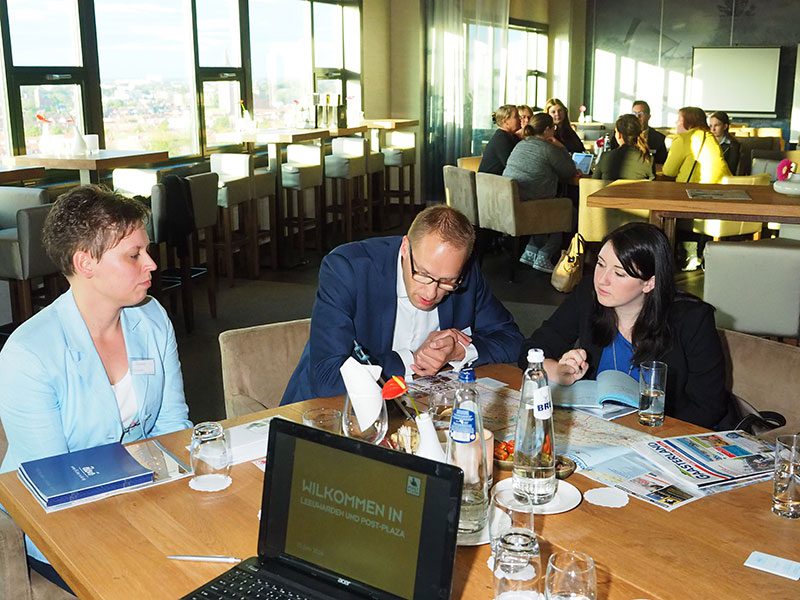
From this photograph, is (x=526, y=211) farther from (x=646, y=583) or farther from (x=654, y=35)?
(x=654, y=35)

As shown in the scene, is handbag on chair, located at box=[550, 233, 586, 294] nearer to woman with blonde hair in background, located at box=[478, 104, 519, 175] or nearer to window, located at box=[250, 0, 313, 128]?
woman with blonde hair in background, located at box=[478, 104, 519, 175]

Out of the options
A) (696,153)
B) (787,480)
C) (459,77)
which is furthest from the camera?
(459,77)

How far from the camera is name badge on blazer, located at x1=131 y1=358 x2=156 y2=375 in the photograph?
204 cm

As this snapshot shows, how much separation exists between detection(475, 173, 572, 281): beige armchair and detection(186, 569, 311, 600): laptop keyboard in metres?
5.28

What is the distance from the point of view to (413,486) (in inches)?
47.6

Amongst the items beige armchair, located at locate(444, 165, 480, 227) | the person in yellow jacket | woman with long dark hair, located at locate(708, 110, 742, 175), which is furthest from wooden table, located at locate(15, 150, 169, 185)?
woman with long dark hair, located at locate(708, 110, 742, 175)

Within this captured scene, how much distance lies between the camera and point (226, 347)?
2.37m

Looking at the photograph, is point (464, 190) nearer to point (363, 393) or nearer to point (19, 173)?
point (19, 173)

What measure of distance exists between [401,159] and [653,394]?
718cm

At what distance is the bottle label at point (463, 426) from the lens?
1476mm

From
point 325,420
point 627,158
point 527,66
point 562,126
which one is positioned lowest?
point 325,420

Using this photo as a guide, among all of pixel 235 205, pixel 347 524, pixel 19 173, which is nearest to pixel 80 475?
pixel 347 524

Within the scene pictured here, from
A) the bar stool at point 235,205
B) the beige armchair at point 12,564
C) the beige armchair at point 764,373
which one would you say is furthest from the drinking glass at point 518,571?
Result: the bar stool at point 235,205

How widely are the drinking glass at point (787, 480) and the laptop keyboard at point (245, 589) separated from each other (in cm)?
85
